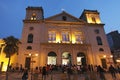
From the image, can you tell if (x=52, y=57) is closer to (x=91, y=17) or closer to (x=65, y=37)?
(x=65, y=37)

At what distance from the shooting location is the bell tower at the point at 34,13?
37.4 meters

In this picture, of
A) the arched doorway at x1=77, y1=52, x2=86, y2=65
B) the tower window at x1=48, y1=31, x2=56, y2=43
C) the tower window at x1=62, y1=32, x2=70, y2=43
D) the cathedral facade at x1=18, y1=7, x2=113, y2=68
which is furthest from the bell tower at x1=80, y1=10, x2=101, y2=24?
the arched doorway at x1=77, y1=52, x2=86, y2=65

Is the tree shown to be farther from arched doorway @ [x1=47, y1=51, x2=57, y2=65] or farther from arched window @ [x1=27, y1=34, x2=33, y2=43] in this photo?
arched doorway @ [x1=47, y1=51, x2=57, y2=65]

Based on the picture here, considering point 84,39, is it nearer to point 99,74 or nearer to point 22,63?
point 22,63

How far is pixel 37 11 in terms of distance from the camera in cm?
3869

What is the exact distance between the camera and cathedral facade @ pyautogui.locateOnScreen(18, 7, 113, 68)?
31828 mm

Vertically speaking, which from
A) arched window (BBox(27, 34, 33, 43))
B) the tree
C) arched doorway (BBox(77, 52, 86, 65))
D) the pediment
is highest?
the pediment

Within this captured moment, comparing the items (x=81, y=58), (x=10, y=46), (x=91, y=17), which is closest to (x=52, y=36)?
(x=81, y=58)

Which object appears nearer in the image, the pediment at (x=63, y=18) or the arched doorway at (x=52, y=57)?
the arched doorway at (x=52, y=57)

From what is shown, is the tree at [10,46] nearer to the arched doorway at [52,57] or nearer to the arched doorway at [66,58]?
the arched doorway at [52,57]

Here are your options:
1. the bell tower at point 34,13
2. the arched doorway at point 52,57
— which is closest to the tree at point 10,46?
the arched doorway at point 52,57

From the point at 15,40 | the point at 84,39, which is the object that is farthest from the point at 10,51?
the point at 84,39

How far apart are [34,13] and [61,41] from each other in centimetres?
1067

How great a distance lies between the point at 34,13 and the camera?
38188 mm
